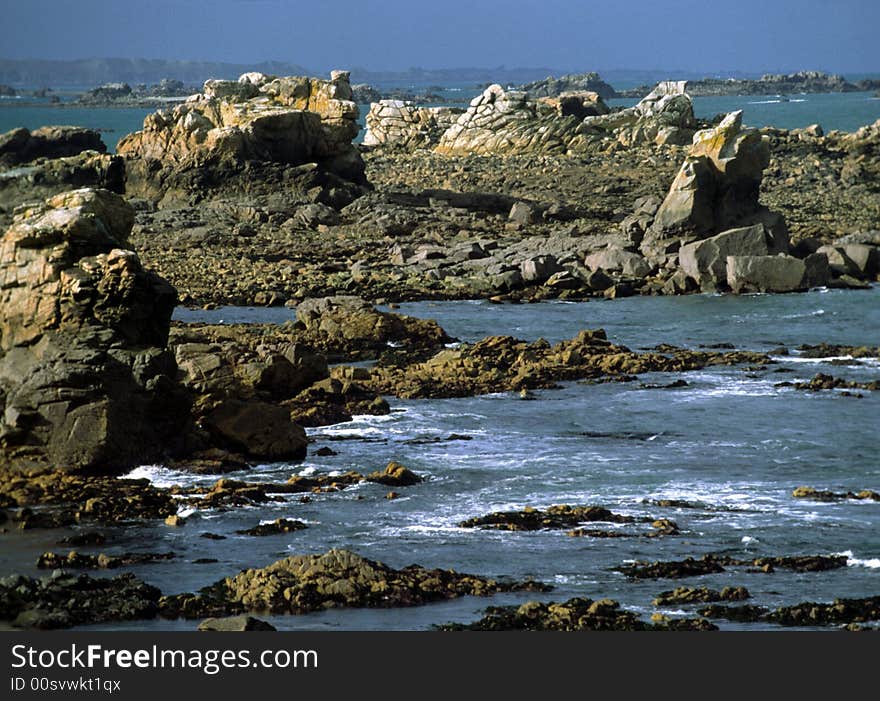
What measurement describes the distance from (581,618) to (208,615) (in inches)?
209

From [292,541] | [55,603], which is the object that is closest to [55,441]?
[292,541]

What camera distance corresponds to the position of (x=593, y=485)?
31672mm

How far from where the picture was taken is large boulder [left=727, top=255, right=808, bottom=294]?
5631cm

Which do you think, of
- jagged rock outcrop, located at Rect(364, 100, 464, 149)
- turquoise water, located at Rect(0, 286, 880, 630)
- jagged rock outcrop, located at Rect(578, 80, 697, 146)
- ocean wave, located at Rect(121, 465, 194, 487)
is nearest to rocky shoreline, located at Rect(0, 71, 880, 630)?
ocean wave, located at Rect(121, 465, 194, 487)

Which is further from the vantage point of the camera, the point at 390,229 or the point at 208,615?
the point at 390,229

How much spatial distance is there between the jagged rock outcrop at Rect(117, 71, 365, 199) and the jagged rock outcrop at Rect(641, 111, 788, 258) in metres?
24.2

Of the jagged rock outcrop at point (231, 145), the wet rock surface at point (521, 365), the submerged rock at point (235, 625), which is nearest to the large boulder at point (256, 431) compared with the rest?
the wet rock surface at point (521, 365)

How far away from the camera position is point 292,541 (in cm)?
2694

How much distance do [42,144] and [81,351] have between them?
177ft

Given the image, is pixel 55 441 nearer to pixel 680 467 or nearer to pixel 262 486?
pixel 262 486

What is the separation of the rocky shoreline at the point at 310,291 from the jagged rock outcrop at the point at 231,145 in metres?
0.14

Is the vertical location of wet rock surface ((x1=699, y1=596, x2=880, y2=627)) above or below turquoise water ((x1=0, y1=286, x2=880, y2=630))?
above

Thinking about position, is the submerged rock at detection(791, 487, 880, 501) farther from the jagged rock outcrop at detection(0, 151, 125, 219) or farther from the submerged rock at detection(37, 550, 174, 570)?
the jagged rock outcrop at detection(0, 151, 125, 219)

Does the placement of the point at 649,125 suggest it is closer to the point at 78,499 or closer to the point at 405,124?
the point at 405,124
